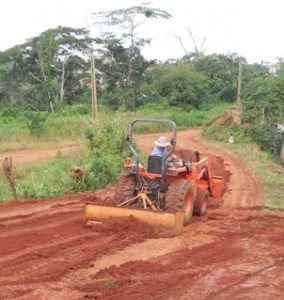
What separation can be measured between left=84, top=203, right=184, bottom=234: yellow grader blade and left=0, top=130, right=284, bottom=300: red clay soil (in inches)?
5.2

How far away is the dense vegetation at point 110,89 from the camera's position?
98.5 ft

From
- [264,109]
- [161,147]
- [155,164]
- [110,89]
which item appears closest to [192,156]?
[161,147]

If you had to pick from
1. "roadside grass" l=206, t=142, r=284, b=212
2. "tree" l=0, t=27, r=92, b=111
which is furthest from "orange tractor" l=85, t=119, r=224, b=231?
"tree" l=0, t=27, r=92, b=111

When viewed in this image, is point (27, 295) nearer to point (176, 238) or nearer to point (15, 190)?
point (176, 238)

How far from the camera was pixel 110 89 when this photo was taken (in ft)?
149

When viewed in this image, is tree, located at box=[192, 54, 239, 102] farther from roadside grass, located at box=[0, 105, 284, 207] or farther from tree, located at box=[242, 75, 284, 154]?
roadside grass, located at box=[0, 105, 284, 207]

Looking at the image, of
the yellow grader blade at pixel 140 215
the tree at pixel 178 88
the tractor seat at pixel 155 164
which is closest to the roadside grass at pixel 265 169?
the tractor seat at pixel 155 164

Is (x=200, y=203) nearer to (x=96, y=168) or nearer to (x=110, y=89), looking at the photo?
(x=96, y=168)

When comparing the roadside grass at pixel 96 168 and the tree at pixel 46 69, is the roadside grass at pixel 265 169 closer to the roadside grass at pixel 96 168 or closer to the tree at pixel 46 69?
the roadside grass at pixel 96 168

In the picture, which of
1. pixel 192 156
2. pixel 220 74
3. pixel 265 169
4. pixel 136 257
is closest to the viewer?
pixel 136 257

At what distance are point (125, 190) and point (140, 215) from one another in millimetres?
1063

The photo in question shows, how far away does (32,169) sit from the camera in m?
18.4

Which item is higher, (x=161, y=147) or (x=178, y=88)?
(x=178, y=88)

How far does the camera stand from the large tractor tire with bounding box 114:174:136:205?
1091 cm
